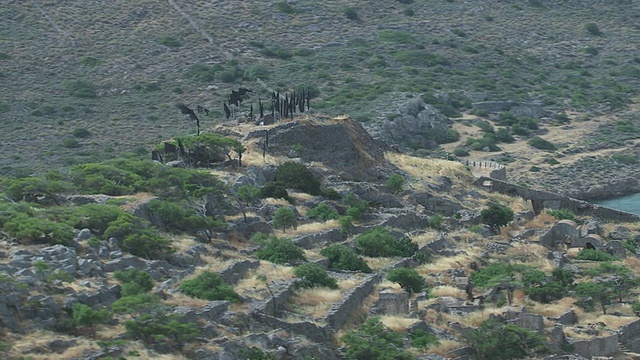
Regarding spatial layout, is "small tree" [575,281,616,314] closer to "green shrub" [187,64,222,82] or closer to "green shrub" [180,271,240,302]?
"green shrub" [180,271,240,302]

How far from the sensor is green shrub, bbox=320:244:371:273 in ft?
234

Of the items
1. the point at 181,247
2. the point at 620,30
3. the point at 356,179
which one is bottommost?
the point at 620,30

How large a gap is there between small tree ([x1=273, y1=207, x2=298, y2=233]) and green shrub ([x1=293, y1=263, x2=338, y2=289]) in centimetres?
840

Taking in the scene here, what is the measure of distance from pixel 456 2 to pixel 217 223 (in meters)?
101

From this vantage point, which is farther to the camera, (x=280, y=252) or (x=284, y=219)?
(x=284, y=219)

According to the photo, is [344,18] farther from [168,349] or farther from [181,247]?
[168,349]

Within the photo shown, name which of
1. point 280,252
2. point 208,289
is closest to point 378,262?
point 280,252

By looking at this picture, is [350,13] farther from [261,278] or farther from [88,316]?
[88,316]

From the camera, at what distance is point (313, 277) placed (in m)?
66.2

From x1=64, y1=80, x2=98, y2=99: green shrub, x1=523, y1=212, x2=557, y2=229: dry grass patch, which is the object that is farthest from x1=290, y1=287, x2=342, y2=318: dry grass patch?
x1=64, y1=80, x2=98, y2=99: green shrub

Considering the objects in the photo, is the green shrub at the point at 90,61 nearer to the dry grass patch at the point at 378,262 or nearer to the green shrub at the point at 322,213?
the green shrub at the point at 322,213

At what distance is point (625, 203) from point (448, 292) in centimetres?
5867

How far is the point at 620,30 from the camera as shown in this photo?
566 ft

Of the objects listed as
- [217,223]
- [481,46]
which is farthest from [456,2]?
[217,223]
